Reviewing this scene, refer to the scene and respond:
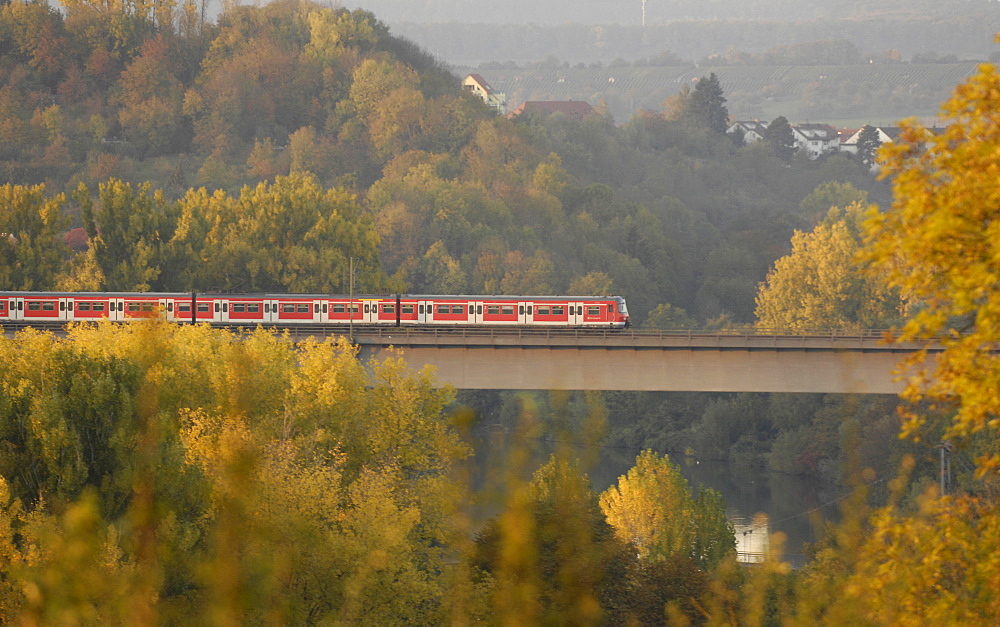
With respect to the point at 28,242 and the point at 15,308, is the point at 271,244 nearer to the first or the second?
the point at 28,242

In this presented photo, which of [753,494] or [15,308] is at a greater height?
[15,308]

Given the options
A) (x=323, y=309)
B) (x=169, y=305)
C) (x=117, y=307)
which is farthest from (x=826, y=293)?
(x=117, y=307)

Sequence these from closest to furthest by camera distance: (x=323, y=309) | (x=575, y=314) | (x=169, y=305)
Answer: (x=575, y=314) → (x=323, y=309) → (x=169, y=305)

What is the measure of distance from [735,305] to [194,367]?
4472 inches

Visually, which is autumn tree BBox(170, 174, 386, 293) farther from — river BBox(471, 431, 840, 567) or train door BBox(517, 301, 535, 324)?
train door BBox(517, 301, 535, 324)

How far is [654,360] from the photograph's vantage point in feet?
210

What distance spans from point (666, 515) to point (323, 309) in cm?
2434

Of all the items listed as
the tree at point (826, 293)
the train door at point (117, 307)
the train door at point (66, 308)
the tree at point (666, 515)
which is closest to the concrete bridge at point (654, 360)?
the tree at point (666, 515)

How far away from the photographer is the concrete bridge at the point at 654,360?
6294 centimetres

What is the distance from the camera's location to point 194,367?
157 ft

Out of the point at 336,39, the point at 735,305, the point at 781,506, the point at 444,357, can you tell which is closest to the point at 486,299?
the point at 444,357

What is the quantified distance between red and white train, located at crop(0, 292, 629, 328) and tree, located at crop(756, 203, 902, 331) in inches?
1800

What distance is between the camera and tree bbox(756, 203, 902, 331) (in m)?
115

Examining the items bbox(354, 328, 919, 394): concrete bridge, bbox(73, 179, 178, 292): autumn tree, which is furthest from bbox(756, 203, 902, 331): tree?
bbox(73, 179, 178, 292): autumn tree
